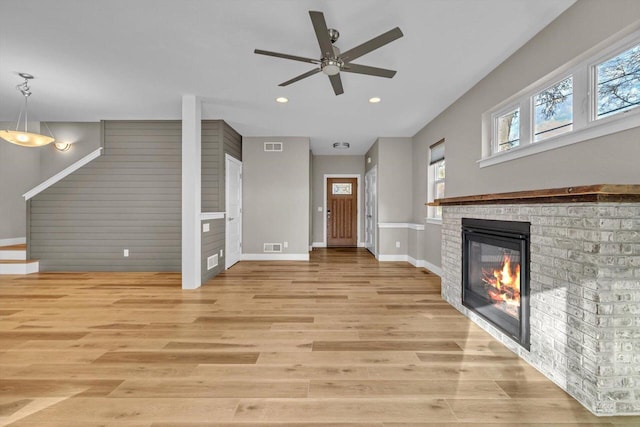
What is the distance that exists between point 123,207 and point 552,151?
5822 millimetres

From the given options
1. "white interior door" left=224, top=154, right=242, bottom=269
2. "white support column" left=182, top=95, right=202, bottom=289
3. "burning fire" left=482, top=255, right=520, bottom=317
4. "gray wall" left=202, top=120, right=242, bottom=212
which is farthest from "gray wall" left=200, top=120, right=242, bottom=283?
"burning fire" left=482, top=255, right=520, bottom=317

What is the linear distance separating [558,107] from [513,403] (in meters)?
2.27

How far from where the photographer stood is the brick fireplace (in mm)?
1509

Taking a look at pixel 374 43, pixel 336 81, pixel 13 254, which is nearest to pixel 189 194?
pixel 336 81

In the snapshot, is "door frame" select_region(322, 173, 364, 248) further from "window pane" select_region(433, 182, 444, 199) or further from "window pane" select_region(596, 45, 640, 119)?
"window pane" select_region(596, 45, 640, 119)

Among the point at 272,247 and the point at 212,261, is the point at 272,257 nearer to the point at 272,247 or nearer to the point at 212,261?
the point at 272,247

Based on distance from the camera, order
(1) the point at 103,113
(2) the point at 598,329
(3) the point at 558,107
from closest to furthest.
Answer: (2) the point at 598,329 < (3) the point at 558,107 < (1) the point at 103,113

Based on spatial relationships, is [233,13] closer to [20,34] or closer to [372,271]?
[20,34]

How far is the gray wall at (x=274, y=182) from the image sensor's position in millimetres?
5977

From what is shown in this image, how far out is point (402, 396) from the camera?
1681 mm

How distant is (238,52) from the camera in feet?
9.21

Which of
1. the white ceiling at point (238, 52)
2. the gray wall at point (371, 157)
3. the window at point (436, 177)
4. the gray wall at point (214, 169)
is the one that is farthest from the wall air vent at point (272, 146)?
the window at point (436, 177)

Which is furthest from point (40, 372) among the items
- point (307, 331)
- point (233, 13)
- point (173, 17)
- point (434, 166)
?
point (434, 166)

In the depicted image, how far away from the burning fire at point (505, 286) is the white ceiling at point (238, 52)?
195 centimetres
